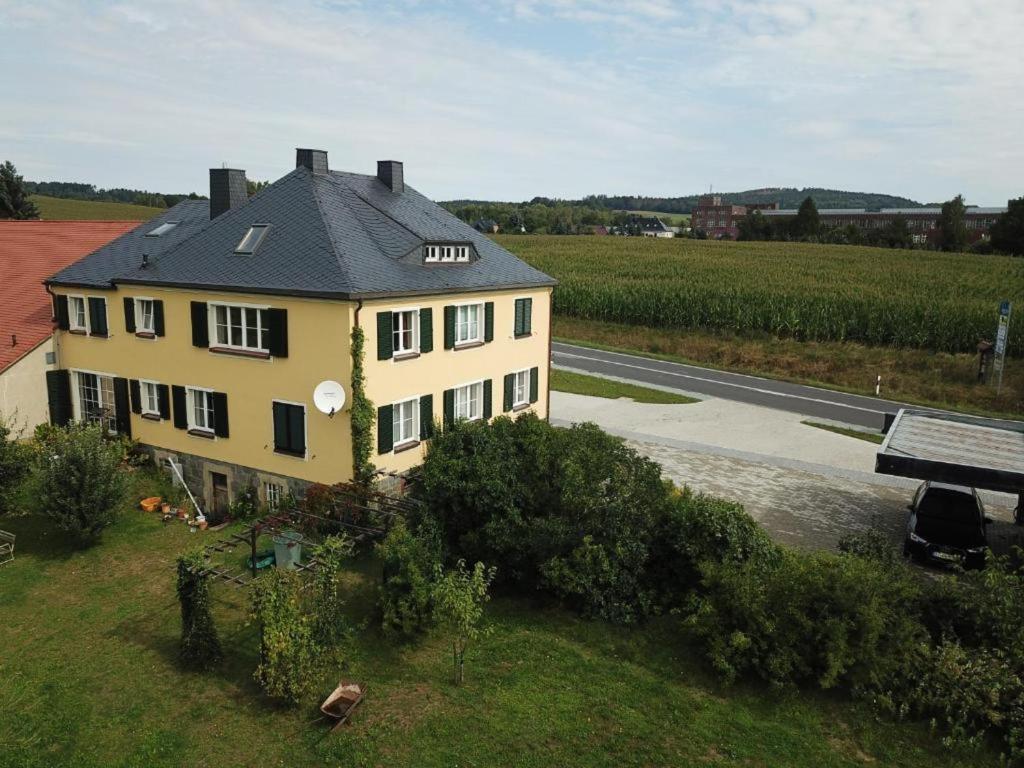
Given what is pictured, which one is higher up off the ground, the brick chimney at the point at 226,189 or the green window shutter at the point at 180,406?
the brick chimney at the point at 226,189

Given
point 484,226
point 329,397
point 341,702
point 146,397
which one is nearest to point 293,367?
point 329,397

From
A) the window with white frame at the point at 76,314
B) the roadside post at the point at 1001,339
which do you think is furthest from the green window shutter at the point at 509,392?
the roadside post at the point at 1001,339

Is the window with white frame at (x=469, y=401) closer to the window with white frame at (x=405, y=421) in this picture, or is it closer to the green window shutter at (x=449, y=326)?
the green window shutter at (x=449, y=326)

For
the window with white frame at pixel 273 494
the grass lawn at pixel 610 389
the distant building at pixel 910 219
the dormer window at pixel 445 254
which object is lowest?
the grass lawn at pixel 610 389

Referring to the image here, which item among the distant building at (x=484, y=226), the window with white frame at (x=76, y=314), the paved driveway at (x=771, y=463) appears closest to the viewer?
the paved driveway at (x=771, y=463)

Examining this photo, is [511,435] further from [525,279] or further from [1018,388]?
[1018,388]

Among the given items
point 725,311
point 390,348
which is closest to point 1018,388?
point 725,311
